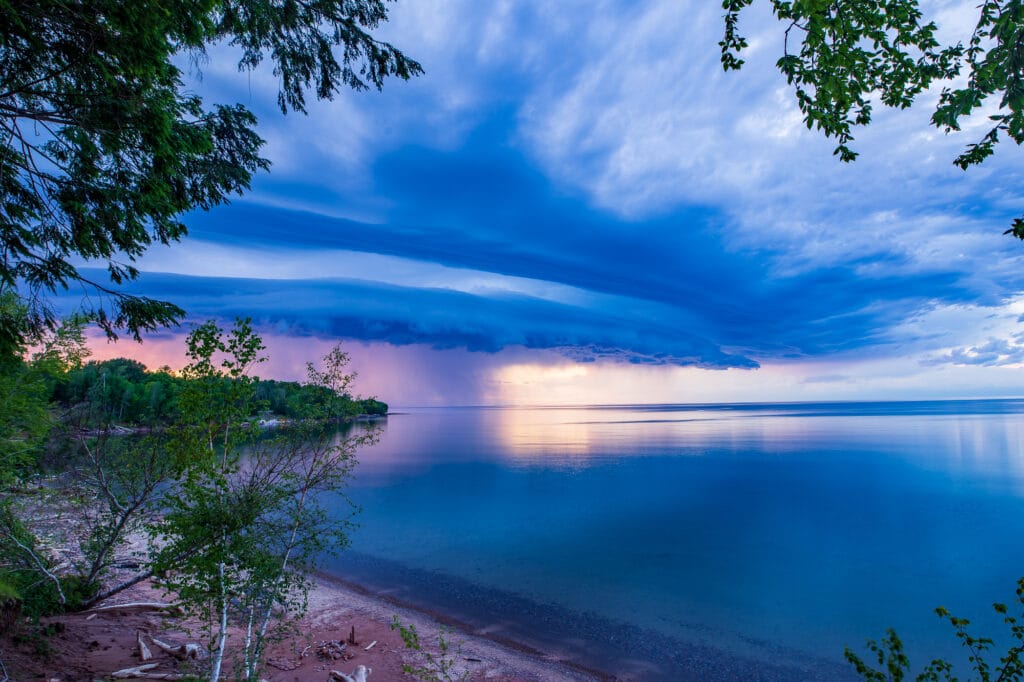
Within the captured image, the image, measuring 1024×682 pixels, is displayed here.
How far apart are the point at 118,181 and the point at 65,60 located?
56.6 inches

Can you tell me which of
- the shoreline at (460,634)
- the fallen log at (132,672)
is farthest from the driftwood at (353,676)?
the fallen log at (132,672)

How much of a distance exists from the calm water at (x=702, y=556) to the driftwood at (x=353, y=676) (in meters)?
4.69

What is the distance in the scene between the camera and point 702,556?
22469 millimetres

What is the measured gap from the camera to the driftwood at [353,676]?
9.76 meters

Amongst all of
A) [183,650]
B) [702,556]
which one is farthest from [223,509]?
[702,556]

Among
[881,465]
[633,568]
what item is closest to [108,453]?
[633,568]

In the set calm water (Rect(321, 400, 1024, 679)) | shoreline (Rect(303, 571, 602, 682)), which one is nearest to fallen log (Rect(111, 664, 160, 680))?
shoreline (Rect(303, 571, 602, 682))

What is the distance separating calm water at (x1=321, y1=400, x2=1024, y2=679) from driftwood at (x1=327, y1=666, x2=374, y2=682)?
4690 millimetres

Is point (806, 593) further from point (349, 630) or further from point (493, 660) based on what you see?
point (349, 630)

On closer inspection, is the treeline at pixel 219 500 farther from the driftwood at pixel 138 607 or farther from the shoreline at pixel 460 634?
the shoreline at pixel 460 634

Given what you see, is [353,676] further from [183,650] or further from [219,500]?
[219,500]

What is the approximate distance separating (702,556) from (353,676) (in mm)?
17900

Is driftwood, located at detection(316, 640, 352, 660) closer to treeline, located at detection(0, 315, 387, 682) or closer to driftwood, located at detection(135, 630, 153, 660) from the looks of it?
treeline, located at detection(0, 315, 387, 682)

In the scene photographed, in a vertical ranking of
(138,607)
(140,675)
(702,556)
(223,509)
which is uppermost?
(223,509)
